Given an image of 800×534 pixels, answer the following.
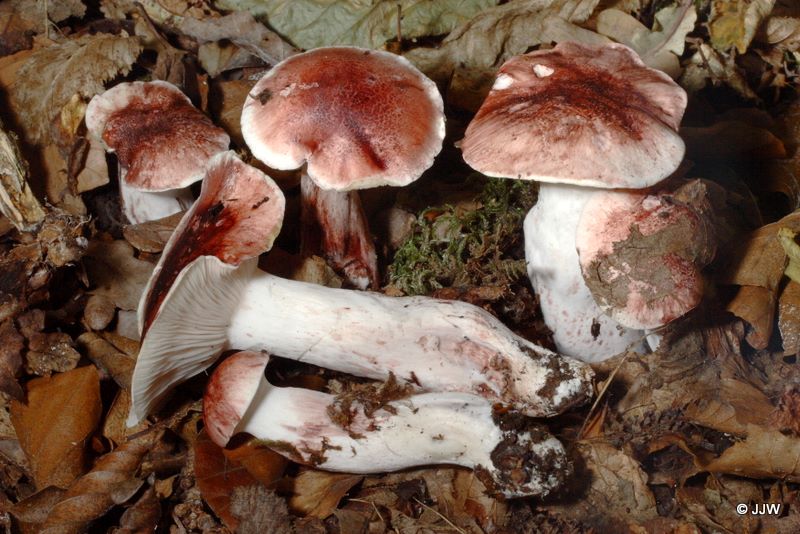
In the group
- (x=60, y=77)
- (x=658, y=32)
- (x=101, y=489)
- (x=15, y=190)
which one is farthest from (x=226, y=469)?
(x=658, y=32)

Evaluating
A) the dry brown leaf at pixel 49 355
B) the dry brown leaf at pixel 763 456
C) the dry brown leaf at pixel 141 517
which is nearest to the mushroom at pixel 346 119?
the dry brown leaf at pixel 49 355

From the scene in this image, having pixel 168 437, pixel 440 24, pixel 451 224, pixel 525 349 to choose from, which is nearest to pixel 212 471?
pixel 168 437

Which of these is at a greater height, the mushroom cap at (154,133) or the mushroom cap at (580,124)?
the mushroom cap at (580,124)

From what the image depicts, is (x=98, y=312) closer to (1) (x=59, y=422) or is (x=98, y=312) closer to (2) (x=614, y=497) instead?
(1) (x=59, y=422)

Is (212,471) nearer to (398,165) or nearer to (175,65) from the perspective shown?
(398,165)

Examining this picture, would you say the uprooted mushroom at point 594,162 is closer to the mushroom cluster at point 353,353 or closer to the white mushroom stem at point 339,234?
the mushroom cluster at point 353,353

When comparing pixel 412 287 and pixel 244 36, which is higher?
pixel 244 36
